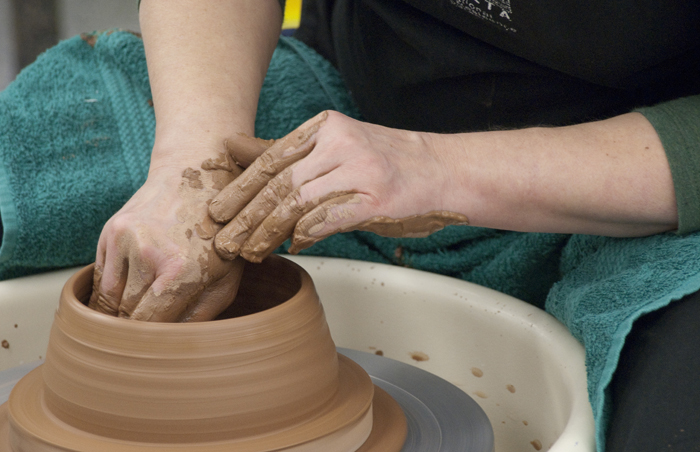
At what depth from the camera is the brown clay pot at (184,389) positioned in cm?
69

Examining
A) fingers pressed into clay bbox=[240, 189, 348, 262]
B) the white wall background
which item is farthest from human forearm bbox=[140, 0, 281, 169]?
the white wall background

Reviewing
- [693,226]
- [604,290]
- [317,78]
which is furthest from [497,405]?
[317,78]

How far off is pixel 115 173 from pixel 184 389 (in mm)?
664

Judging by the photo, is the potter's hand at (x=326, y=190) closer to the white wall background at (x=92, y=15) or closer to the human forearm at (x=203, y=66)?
the human forearm at (x=203, y=66)

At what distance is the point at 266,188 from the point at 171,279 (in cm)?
16

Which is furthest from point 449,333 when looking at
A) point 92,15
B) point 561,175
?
point 92,15

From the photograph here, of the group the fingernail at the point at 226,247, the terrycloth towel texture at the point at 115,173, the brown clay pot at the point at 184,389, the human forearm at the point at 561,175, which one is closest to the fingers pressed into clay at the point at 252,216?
the fingernail at the point at 226,247

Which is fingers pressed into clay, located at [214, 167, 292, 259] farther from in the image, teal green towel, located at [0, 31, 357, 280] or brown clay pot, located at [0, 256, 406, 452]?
teal green towel, located at [0, 31, 357, 280]

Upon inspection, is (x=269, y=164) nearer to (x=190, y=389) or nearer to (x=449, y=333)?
(x=190, y=389)

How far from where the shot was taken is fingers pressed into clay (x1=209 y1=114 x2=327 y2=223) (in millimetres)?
769

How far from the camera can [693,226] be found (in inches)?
32.9

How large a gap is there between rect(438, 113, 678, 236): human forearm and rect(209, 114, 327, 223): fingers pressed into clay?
18 centimetres

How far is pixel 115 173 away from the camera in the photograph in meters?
1.22

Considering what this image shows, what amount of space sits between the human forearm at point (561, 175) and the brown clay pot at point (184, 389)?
0.89ft
